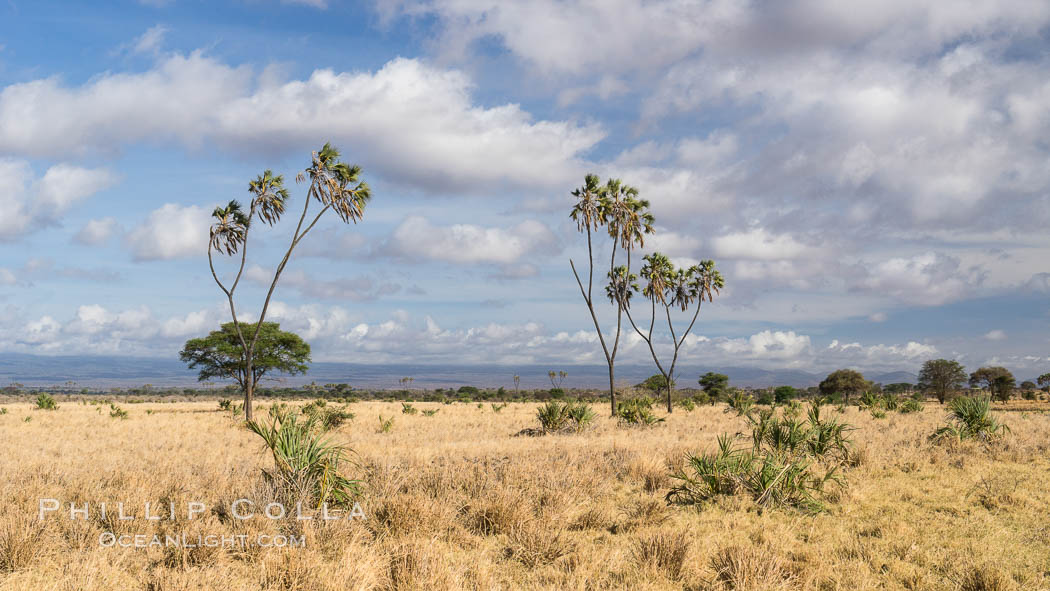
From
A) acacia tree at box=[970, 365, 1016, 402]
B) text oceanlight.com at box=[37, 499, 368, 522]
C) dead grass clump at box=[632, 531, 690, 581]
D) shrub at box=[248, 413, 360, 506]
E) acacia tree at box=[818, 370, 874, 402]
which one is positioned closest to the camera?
dead grass clump at box=[632, 531, 690, 581]

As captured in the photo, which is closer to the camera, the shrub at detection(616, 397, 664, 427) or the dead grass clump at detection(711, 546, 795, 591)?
the dead grass clump at detection(711, 546, 795, 591)

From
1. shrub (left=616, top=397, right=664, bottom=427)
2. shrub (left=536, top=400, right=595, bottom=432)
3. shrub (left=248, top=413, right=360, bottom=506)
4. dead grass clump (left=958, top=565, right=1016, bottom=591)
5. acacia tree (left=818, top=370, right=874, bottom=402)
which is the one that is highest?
shrub (left=248, top=413, right=360, bottom=506)

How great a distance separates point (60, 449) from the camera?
729 inches

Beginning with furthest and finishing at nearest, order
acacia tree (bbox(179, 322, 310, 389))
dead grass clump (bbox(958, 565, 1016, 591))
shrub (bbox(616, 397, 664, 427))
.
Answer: acacia tree (bbox(179, 322, 310, 389)) < shrub (bbox(616, 397, 664, 427)) < dead grass clump (bbox(958, 565, 1016, 591))

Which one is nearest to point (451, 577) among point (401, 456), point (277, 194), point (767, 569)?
point (767, 569)

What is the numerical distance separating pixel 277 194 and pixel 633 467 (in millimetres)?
27429

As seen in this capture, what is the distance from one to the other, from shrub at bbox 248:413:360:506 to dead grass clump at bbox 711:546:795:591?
5447 mm

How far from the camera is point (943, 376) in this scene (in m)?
62.5

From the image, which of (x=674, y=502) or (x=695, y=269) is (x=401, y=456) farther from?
(x=695, y=269)

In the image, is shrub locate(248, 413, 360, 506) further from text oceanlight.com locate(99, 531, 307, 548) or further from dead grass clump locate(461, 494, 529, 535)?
dead grass clump locate(461, 494, 529, 535)

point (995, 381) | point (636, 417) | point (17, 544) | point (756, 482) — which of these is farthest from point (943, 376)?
point (17, 544)

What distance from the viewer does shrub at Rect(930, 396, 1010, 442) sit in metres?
17.0

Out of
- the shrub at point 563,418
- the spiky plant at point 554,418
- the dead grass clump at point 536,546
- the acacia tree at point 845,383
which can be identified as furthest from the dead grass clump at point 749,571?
the acacia tree at point 845,383

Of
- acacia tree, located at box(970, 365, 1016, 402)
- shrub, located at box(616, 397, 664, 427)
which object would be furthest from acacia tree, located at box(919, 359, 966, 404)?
shrub, located at box(616, 397, 664, 427)
